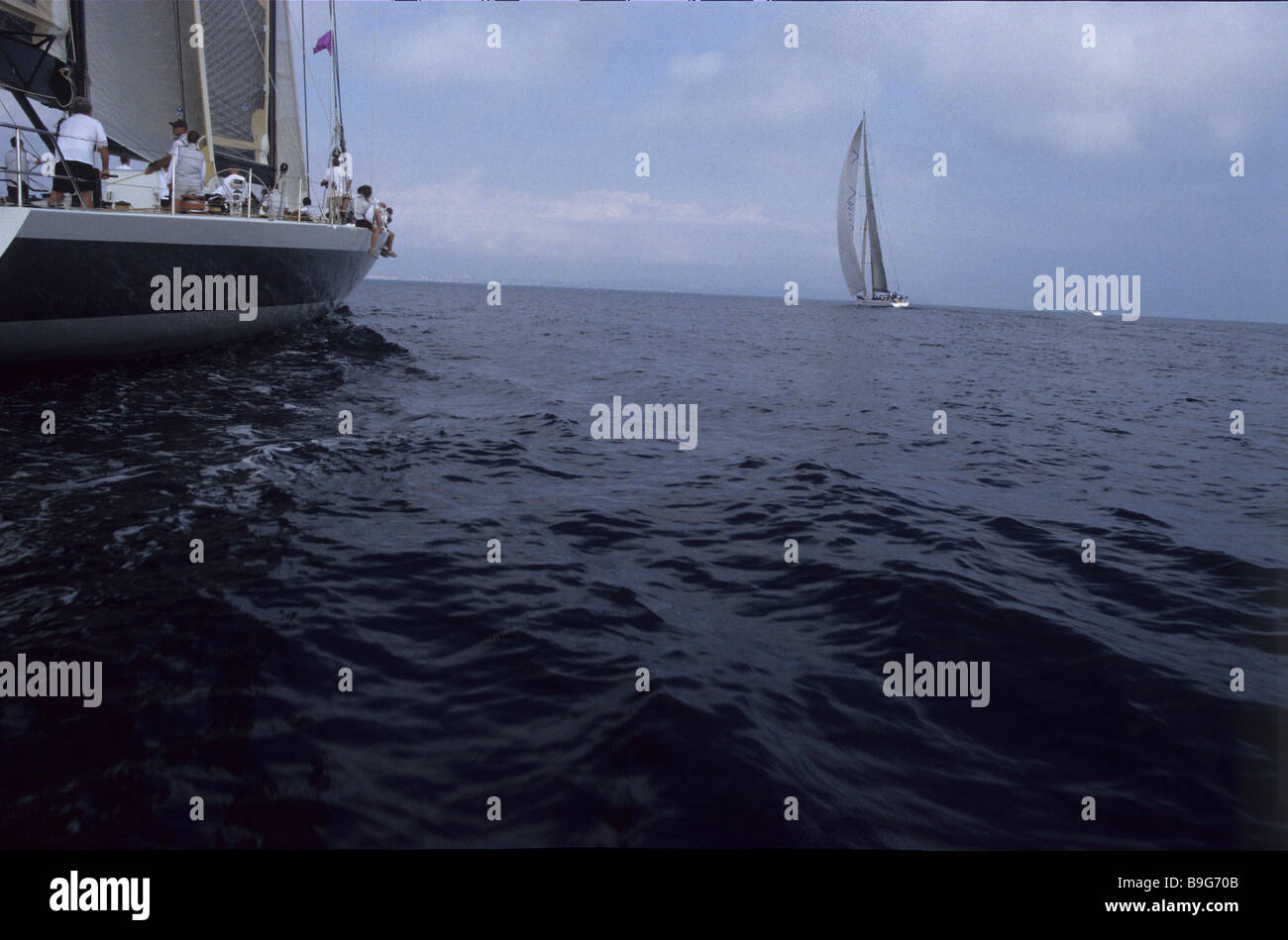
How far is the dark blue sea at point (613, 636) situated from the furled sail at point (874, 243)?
242ft

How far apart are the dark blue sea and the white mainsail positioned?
73.4m

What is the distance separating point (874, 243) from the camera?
84.0 m

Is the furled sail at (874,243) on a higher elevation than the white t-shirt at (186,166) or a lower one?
higher

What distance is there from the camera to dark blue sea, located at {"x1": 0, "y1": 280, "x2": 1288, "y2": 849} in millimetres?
3488

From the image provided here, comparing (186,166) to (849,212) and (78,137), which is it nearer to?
(78,137)

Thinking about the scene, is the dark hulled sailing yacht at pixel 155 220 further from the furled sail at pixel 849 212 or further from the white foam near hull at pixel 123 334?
the furled sail at pixel 849 212

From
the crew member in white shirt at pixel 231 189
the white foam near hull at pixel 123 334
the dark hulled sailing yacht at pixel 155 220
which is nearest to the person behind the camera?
the dark hulled sailing yacht at pixel 155 220

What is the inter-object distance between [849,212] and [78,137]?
253ft

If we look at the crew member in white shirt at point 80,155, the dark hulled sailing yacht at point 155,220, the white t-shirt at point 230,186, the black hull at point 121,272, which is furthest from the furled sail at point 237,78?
the crew member in white shirt at point 80,155

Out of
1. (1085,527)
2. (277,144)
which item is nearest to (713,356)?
(277,144)

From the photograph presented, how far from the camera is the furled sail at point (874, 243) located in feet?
253

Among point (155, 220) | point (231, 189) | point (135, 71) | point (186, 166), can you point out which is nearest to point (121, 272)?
point (155, 220)

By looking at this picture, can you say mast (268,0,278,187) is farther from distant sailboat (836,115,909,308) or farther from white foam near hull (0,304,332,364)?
distant sailboat (836,115,909,308)
